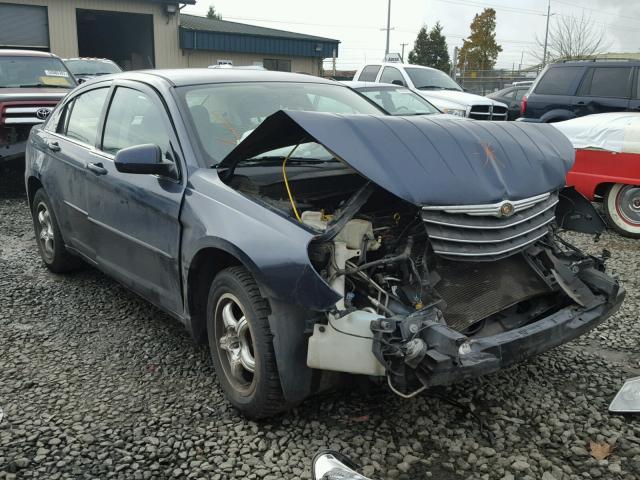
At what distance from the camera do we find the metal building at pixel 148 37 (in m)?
22.8

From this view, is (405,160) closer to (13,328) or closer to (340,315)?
(340,315)

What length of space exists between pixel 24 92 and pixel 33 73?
3.40 ft

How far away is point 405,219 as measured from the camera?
3.35 meters

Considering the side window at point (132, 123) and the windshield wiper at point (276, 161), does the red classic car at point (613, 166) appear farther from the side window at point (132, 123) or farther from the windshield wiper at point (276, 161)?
the side window at point (132, 123)

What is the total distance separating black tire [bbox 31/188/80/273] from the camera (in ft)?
17.7

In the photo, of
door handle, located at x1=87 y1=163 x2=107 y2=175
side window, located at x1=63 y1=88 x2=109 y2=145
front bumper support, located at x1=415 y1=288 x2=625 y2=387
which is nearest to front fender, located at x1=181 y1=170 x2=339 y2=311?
front bumper support, located at x1=415 y1=288 x2=625 y2=387

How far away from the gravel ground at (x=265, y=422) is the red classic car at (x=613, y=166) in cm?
282

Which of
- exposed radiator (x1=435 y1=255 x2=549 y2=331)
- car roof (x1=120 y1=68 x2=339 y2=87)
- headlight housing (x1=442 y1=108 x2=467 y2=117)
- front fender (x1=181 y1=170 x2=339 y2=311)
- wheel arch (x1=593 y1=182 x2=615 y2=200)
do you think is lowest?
wheel arch (x1=593 y1=182 x2=615 y2=200)

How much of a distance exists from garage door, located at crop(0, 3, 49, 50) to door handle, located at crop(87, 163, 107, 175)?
818 inches

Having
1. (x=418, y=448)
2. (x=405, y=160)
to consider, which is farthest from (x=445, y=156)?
(x=418, y=448)

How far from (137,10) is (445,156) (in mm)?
24737

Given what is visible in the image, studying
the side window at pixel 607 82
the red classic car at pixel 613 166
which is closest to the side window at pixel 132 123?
the red classic car at pixel 613 166

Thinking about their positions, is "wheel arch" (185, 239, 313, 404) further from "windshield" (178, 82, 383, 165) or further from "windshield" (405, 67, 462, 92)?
"windshield" (405, 67, 462, 92)

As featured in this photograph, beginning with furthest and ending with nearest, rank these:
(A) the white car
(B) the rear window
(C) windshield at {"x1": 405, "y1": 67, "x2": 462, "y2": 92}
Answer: (C) windshield at {"x1": 405, "y1": 67, "x2": 462, "y2": 92}, (A) the white car, (B) the rear window
